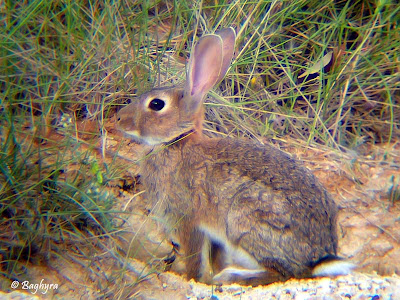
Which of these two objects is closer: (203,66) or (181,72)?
(203,66)

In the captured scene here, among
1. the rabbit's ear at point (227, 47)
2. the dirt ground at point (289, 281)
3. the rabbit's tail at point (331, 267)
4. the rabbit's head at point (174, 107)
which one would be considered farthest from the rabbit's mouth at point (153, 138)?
the rabbit's tail at point (331, 267)

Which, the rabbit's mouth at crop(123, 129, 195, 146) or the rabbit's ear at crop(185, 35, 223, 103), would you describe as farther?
the rabbit's mouth at crop(123, 129, 195, 146)

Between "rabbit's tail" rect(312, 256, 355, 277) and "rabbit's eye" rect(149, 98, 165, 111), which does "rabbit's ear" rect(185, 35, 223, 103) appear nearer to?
"rabbit's eye" rect(149, 98, 165, 111)

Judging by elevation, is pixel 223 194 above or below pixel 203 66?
below

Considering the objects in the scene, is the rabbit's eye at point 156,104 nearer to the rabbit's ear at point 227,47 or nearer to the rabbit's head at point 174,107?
the rabbit's head at point 174,107

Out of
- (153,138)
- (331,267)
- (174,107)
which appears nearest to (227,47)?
(174,107)

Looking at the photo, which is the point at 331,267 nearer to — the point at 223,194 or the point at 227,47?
the point at 223,194

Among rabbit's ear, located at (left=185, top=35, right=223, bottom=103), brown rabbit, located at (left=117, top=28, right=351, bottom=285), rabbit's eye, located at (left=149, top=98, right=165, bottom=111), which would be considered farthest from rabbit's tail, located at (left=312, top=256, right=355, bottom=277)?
rabbit's eye, located at (left=149, top=98, right=165, bottom=111)
